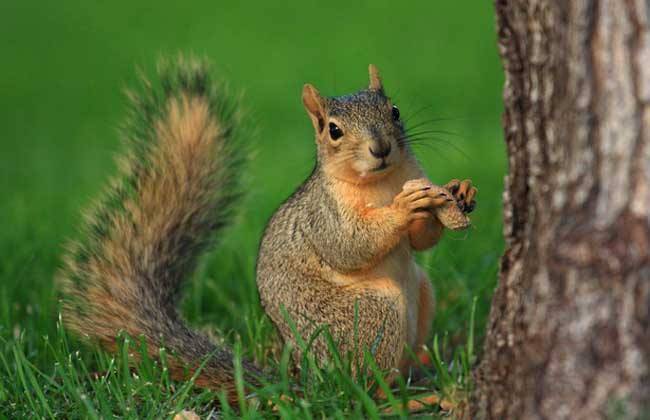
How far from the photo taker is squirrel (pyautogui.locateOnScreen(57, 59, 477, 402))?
92.4 inches

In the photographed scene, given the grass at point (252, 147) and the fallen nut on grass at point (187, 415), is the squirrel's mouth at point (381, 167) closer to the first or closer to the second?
the grass at point (252, 147)

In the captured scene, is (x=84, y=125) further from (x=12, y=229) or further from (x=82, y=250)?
(x=82, y=250)

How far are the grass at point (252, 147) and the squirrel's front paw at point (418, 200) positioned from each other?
1.00 feet

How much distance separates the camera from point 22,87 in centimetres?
822

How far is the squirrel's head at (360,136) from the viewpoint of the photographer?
230cm

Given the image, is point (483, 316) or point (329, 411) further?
point (483, 316)

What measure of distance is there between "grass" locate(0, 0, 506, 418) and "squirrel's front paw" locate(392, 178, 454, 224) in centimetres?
31

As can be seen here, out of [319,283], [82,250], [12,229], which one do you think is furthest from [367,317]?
[12,229]

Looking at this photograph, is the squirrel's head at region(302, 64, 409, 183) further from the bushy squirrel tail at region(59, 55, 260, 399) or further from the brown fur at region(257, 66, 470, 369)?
the bushy squirrel tail at region(59, 55, 260, 399)

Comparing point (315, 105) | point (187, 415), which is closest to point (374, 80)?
point (315, 105)

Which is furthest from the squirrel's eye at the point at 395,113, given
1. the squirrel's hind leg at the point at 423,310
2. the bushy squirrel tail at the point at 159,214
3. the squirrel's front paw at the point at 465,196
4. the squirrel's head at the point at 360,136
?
the bushy squirrel tail at the point at 159,214

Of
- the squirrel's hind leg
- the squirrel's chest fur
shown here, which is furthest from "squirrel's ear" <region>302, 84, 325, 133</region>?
the squirrel's hind leg

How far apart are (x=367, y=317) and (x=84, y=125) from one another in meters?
5.15

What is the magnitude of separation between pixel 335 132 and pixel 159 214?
0.60 metres
